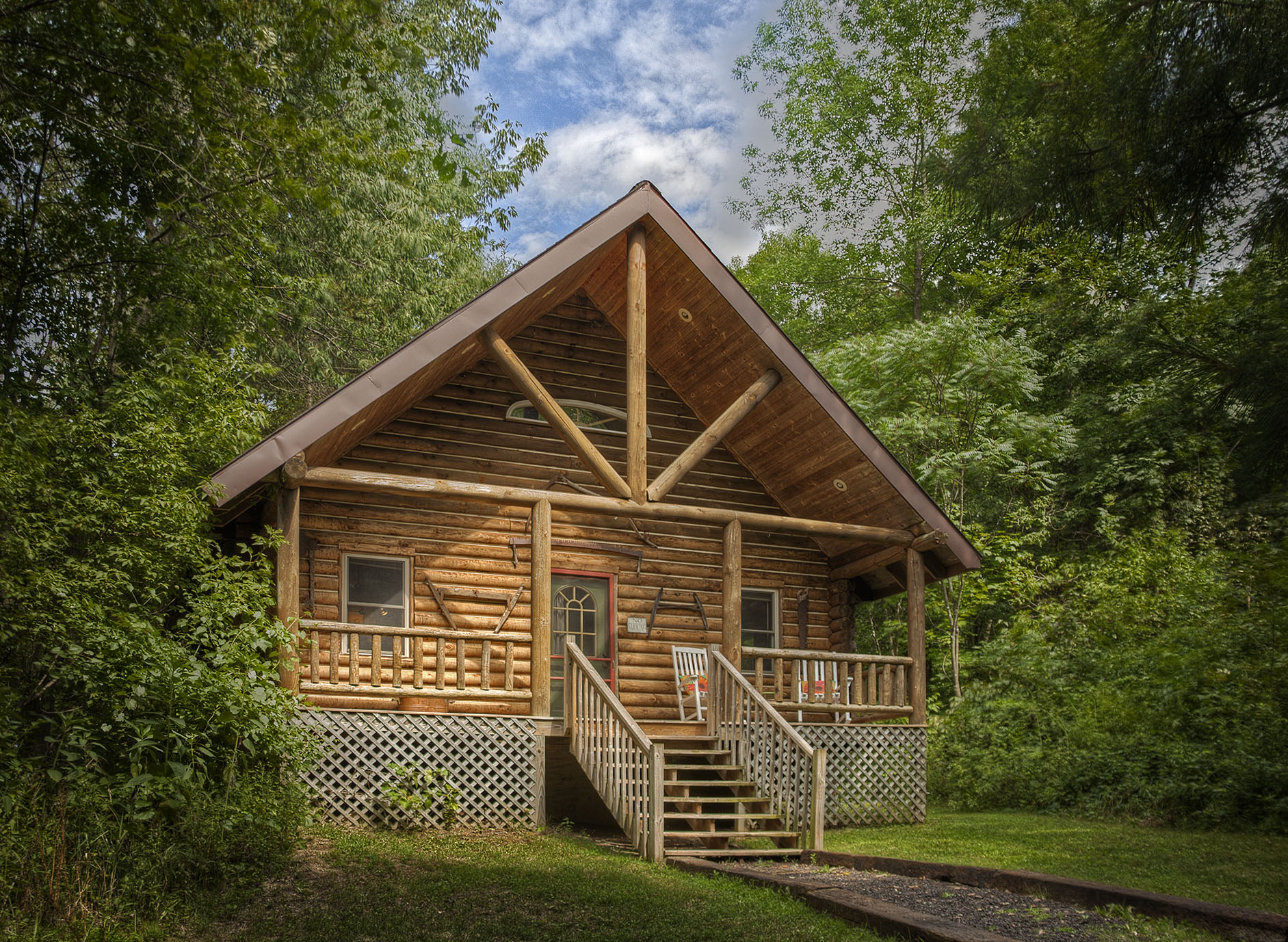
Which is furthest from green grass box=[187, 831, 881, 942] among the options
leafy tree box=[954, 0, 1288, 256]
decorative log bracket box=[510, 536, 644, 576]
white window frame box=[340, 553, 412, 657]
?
leafy tree box=[954, 0, 1288, 256]

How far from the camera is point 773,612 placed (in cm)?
1495

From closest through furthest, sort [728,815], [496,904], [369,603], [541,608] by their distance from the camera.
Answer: [496,904], [728,815], [541,608], [369,603]

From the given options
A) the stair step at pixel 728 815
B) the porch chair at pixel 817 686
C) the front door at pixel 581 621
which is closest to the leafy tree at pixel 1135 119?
the stair step at pixel 728 815

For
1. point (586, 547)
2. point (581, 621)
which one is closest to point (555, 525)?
point (586, 547)

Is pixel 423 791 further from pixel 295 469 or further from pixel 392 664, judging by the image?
pixel 295 469

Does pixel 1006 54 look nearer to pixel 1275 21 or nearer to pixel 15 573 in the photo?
pixel 1275 21

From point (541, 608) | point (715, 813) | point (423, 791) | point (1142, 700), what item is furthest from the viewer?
point (1142, 700)

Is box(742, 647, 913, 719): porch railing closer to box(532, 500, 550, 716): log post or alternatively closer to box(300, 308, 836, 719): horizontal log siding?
box(300, 308, 836, 719): horizontal log siding

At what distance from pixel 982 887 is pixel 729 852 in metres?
2.52

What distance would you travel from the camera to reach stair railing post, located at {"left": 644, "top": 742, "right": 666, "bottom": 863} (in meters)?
9.08

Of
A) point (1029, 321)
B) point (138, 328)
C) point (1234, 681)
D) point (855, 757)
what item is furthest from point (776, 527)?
point (1029, 321)

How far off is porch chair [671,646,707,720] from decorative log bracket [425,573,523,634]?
2283 mm

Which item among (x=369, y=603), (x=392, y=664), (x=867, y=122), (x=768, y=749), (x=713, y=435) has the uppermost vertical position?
(x=867, y=122)

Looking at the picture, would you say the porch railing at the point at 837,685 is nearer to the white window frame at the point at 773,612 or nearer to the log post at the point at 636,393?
the white window frame at the point at 773,612
